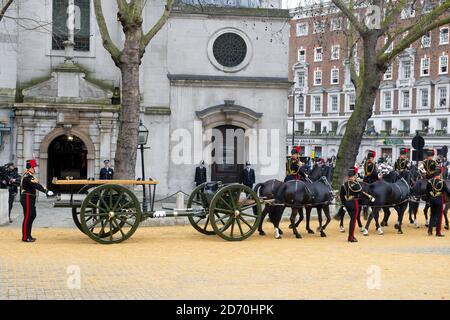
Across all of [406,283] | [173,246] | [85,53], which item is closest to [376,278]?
[406,283]

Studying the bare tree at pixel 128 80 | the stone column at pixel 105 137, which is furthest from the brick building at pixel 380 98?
the bare tree at pixel 128 80

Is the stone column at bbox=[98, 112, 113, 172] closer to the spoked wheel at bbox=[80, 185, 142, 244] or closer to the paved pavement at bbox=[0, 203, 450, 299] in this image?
the paved pavement at bbox=[0, 203, 450, 299]

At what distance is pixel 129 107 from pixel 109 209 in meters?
6.62

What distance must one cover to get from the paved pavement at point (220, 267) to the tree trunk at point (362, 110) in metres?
6.36

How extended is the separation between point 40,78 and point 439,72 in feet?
178

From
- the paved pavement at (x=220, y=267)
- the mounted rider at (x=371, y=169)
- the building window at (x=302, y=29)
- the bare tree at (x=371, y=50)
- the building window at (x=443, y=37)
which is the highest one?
the building window at (x=302, y=29)

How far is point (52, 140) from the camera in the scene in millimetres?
30031

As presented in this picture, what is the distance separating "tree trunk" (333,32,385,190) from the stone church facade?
22.0ft

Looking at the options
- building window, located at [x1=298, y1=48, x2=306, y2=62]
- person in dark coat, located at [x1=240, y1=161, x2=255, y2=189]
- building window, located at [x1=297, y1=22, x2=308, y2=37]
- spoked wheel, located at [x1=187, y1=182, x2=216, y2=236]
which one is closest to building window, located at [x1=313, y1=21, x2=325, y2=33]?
person in dark coat, located at [x1=240, y1=161, x2=255, y2=189]

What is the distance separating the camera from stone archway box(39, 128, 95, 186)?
97.7 ft

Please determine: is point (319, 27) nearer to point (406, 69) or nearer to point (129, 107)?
point (129, 107)

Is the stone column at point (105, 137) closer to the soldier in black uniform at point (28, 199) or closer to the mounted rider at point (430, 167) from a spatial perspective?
the soldier in black uniform at point (28, 199)

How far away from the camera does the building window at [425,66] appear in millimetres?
76750

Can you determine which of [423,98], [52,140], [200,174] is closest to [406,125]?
[423,98]
